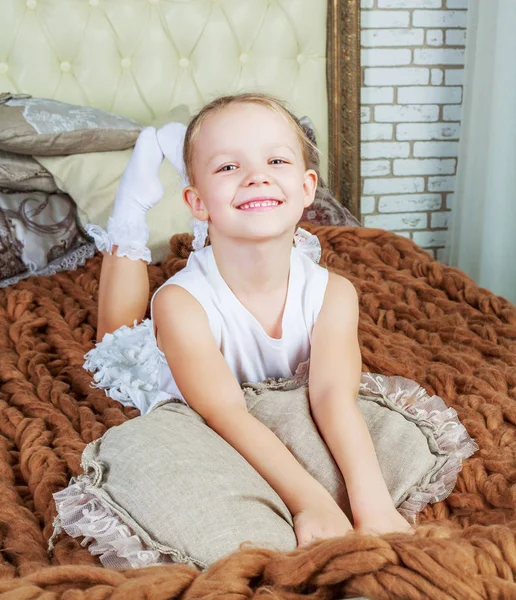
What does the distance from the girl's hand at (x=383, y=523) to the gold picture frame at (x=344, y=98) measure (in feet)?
6.95

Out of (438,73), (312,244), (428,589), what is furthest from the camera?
(438,73)

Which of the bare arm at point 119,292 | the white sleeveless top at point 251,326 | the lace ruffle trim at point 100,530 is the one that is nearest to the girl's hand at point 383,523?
the lace ruffle trim at point 100,530

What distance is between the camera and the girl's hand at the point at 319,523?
0.88 metres

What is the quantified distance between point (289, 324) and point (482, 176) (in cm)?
172

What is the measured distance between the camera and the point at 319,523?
89cm

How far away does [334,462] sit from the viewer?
3.40 ft

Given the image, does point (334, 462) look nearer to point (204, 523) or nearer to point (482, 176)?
point (204, 523)

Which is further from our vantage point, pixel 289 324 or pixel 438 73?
pixel 438 73

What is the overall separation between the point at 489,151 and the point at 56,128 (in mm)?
1478

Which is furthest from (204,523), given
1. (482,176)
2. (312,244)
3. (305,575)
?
(482,176)

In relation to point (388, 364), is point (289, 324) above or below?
above

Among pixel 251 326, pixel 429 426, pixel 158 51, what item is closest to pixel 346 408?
pixel 429 426

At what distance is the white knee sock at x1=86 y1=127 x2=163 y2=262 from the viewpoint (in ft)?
5.27

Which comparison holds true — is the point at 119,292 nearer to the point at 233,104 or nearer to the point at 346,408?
the point at 233,104
